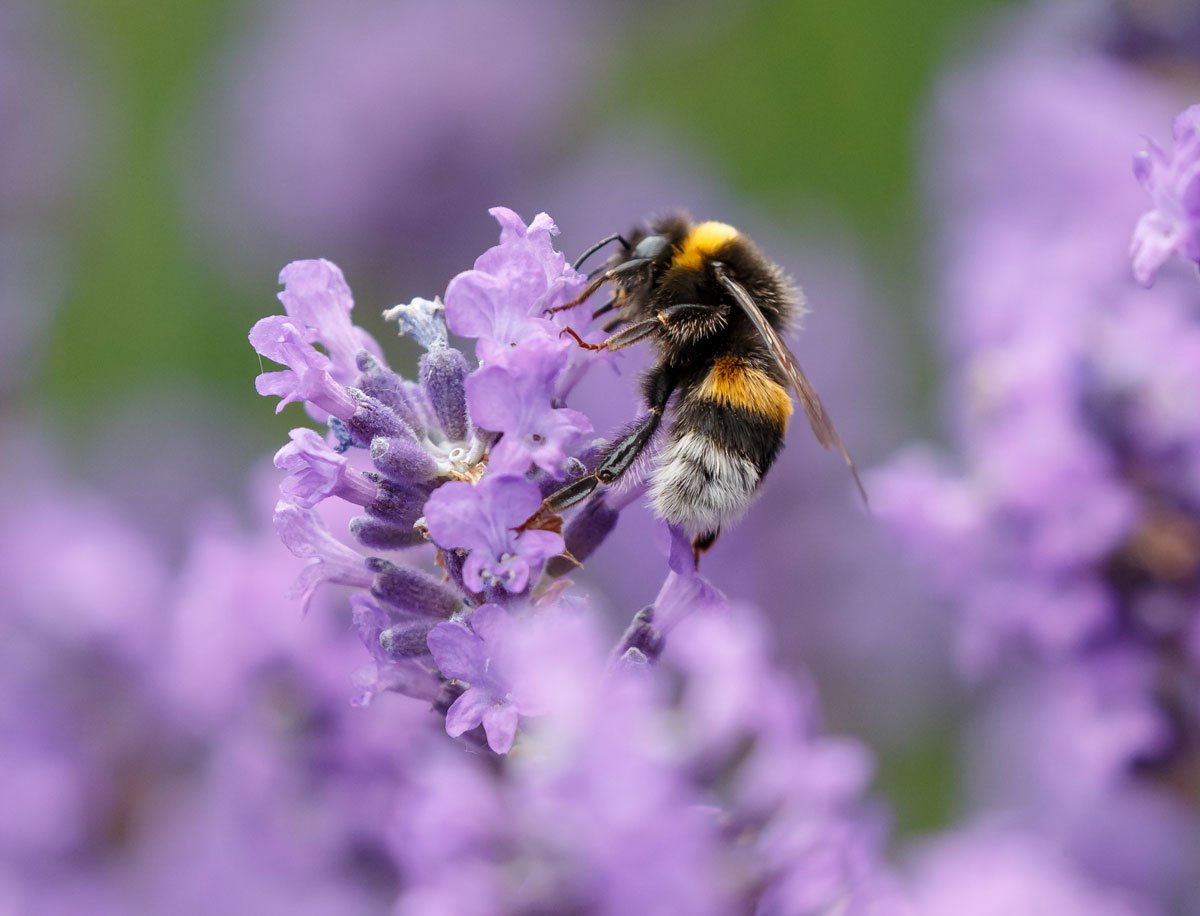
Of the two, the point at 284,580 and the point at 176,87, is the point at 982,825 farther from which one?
the point at 176,87

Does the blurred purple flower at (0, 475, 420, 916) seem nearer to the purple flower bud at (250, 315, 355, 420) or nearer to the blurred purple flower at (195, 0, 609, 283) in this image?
the purple flower bud at (250, 315, 355, 420)

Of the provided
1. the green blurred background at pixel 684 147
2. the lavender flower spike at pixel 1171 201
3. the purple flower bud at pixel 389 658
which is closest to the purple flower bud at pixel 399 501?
the purple flower bud at pixel 389 658

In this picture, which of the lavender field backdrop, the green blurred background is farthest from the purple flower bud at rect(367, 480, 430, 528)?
the green blurred background

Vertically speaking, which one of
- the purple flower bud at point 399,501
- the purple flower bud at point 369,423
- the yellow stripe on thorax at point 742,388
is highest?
the yellow stripe on thorax at point 742,388

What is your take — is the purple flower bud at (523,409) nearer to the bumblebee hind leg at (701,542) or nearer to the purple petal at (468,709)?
the purple petal at (468,709)

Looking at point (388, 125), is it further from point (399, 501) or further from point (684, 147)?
point (399, 501)

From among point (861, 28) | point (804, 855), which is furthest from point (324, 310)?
point (861, 28)

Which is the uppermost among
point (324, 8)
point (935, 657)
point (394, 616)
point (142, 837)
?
point (324, 8)
